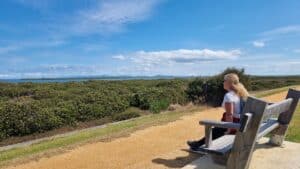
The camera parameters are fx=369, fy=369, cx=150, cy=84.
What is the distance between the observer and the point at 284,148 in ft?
20.8

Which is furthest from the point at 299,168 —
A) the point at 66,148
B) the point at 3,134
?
the point at 3,134

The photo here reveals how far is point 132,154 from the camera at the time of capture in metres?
6.73

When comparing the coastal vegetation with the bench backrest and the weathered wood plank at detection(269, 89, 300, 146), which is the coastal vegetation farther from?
the bench backrest

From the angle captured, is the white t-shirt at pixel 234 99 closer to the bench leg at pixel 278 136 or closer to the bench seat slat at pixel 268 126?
the bench seat slat at pixel 268 126

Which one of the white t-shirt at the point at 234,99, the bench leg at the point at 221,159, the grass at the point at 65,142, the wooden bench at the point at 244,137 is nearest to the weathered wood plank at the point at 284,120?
the wooden bench at the point at 244,137

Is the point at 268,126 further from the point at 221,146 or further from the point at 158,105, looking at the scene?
the point at 158,105

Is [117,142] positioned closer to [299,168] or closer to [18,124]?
[299,168]

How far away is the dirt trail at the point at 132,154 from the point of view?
6082 mm

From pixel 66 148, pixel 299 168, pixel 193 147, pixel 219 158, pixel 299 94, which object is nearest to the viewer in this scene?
pixel 219 158

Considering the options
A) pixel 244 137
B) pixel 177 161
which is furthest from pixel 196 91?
pixel 244 137

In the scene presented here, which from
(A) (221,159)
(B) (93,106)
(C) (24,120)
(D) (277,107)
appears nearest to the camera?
(A) (221,159)

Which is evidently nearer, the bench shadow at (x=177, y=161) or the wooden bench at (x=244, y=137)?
the wooden bench at (x=244, y=137)

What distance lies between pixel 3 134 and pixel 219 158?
11.5 metres

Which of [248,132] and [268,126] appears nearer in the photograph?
[248,132]
